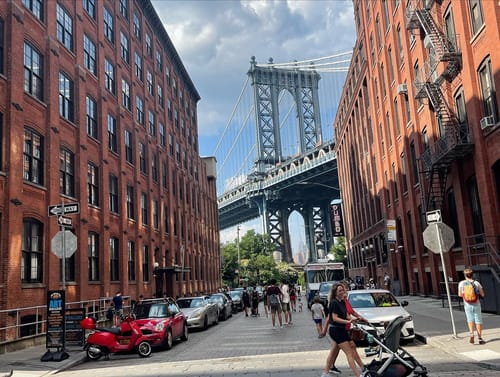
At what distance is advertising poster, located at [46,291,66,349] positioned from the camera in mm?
13750

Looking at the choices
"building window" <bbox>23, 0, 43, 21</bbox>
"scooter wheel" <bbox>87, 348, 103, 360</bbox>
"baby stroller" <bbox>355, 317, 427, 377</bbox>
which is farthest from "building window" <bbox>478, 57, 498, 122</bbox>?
"building window" <bbox>23, 0, 43, 21</bbox>

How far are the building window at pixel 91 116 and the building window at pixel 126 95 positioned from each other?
5.59 metres

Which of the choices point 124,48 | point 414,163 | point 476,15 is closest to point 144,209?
point 124,48

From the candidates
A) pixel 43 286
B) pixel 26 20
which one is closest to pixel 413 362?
pixel 43 286

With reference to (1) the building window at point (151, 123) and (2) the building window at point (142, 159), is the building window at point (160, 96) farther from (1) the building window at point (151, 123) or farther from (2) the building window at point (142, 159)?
(2) the building window at point (142, 159)

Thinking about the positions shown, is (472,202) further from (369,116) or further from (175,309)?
(369,116)

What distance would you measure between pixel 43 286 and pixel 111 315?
3526 mm

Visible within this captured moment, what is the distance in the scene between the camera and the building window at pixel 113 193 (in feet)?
96.4

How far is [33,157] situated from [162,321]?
923 centimetres

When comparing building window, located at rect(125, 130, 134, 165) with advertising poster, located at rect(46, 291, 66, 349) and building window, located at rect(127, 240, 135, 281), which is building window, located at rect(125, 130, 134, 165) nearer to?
building window, located at rect(127, 240, 135, 281)

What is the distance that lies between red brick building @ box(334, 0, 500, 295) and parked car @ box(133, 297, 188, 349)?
34.1 ft

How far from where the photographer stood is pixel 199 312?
825 inches

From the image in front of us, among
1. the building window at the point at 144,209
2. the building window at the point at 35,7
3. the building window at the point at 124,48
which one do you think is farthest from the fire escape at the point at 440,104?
the building window at the point at 144,209

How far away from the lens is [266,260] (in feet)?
287
